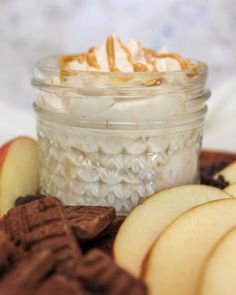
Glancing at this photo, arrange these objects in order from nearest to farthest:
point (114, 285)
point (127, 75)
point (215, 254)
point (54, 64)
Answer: point (114, 285) → point (215, 254) → point (127, 75) → point (54, 64)

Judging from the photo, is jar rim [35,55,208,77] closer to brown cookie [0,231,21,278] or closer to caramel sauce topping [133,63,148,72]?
caramel sauce topping [133,63,148,72]

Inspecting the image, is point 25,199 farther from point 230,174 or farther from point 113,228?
point 230,174

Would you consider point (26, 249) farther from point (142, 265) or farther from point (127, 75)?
point (127, 75)

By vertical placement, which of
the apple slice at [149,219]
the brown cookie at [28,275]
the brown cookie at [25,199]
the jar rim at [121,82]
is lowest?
the brown cookie at [25,199]

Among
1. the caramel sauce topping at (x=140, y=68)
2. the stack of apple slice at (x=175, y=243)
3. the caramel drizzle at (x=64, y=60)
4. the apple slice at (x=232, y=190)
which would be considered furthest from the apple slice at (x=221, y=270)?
the caramel drizzle at (x=64, y=60)

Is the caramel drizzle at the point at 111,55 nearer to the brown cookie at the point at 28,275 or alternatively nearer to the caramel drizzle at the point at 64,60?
the caramel drizzle at the point at 64,60

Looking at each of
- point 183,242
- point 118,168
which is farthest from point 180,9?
point 183,242
